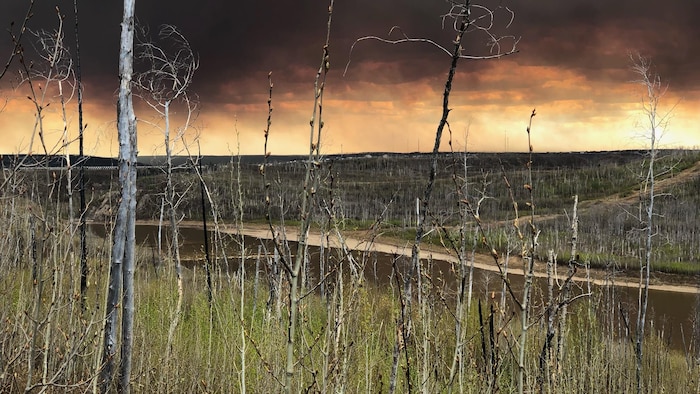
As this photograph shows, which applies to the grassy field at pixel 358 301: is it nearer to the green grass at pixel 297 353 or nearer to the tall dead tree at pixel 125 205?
the green grass at pixel 297 353

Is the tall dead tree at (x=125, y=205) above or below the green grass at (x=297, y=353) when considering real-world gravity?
above

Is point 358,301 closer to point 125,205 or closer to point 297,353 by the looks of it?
point 297,353

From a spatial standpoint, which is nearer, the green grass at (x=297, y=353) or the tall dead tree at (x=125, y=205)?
the green grass at (x=297, y=353)

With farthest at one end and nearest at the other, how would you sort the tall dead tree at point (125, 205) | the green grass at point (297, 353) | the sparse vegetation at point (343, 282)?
the tall dead tree at point (125, 205) → the green grass at point (297, 353) → the sparse vegetation at point (343, 282)

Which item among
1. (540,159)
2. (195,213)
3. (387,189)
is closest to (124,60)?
(195,213)

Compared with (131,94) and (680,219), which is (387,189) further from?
(131,94)

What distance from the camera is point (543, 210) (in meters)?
47.9

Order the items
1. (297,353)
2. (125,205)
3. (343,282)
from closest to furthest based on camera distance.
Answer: (125,205), (297,353), (343,282)

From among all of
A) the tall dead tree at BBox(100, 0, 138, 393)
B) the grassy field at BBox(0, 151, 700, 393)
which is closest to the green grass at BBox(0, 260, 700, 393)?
the grassy field at BBox(0, 151, 700, 393)

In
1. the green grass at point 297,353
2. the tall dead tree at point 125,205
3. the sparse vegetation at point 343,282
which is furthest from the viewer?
the tall dead tree at point 125,205

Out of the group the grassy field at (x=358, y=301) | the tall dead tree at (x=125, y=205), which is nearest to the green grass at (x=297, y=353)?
the grassy field at (x=358, y=301)

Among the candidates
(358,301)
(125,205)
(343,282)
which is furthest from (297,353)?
(343,282)

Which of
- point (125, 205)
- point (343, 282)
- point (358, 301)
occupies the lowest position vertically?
point (343, 282)

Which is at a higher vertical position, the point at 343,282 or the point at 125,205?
the point at 125,205
